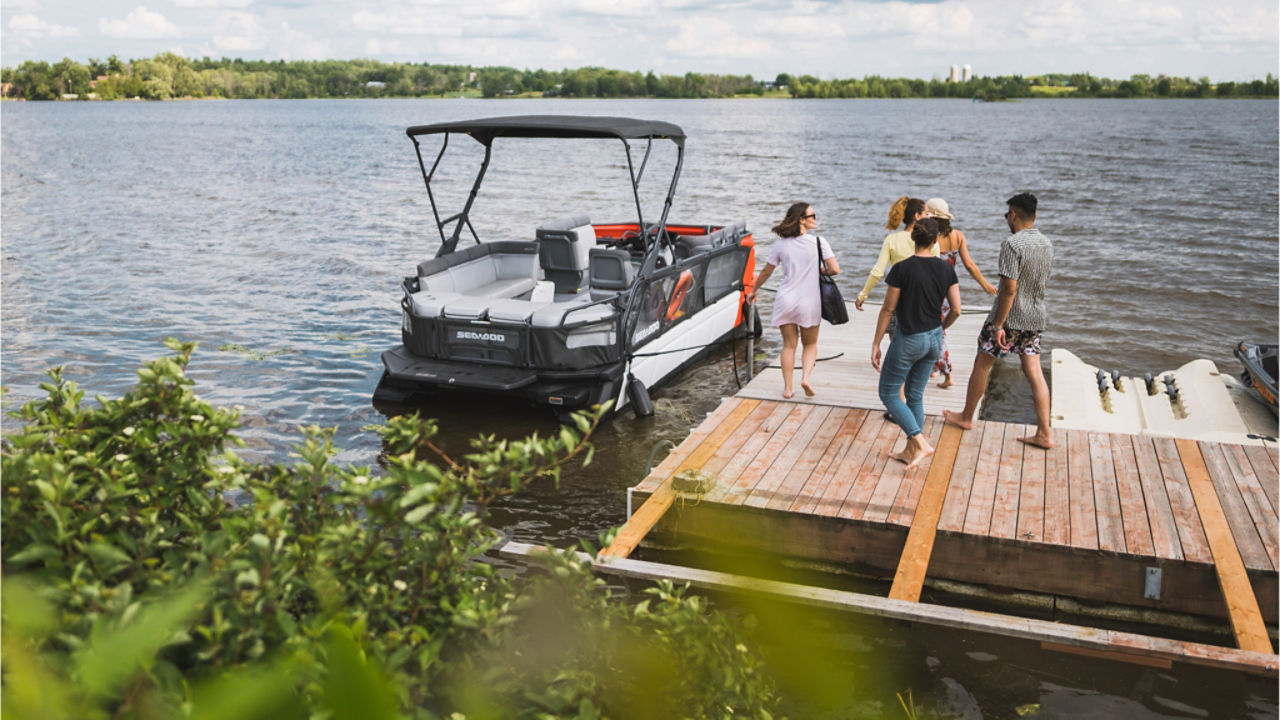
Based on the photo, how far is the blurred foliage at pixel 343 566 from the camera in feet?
5.74

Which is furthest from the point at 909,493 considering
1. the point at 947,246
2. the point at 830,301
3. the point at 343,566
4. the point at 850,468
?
the point at 343,566

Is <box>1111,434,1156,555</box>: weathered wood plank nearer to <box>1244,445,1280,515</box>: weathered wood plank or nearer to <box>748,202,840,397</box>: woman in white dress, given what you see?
<box>1244,445,1280,515</box>: weathered wood plank

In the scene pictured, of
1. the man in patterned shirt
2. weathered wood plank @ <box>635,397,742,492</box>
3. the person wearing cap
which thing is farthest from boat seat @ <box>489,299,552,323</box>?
the man in patterned shirt

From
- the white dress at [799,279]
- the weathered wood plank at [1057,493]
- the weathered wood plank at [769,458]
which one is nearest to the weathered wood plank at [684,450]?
the weathered wood plank at [769,458]

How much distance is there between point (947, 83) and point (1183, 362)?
19056 cm

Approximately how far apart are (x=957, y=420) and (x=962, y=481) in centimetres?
110

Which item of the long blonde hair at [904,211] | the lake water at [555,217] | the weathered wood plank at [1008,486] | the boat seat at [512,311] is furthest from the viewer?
the boat seat at [512,311]

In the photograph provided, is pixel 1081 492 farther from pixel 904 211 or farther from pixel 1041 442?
pixel 904 211

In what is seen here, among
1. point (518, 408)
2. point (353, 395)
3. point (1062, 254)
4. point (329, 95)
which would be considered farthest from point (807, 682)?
point (329, 95)

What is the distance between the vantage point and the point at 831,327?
11484mm

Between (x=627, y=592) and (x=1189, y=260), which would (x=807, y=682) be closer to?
(x=627, y=592)

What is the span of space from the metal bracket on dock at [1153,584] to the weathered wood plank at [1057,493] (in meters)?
0.44

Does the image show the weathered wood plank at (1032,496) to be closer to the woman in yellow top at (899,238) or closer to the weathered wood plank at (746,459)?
the weathered wood plank at (746,459)

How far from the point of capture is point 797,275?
8055 mm
